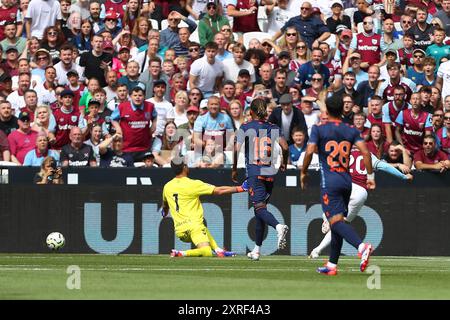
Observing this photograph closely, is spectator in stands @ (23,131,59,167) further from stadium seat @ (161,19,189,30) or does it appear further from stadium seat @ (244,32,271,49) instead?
stadium seat @ (244,32,271,49)

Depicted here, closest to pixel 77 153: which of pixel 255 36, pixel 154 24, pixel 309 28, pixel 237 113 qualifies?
pixel 237 113

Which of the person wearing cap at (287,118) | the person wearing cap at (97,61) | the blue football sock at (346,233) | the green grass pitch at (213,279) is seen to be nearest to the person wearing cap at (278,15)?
the person wearing cap at (97,61)

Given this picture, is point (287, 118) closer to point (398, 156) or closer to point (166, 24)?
point (398, 156)

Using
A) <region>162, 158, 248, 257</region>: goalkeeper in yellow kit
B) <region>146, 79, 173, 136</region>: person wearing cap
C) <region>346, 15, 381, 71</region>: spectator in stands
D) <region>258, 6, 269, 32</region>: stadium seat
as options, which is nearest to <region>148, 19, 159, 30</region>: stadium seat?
<region>258, 6, 269, 32</region>: stadium seat

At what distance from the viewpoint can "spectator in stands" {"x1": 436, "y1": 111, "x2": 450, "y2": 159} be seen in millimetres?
23188

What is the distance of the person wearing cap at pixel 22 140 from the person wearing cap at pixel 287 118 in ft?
13.7

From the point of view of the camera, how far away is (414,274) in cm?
1630

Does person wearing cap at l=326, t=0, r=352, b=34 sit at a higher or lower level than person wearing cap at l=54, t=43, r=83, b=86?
higher

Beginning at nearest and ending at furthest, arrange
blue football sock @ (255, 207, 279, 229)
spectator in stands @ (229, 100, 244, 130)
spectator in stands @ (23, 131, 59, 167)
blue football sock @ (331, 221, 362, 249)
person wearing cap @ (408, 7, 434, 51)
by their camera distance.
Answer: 1. blue football sock @ (331, 221, 362, 249)
2. blue football sock @ (255, 207, 279, 229)
3. spectator in stands @ (23, 131, 59, 167)
4. spectator in stands @ (229, 100, 244, 130)
5. person wearing cap @ (408, 7, 434, 51)

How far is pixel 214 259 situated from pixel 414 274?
3856 millimetres

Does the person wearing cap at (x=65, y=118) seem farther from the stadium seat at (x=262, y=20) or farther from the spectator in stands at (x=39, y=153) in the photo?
the stadium seat at (x=262, y=20)

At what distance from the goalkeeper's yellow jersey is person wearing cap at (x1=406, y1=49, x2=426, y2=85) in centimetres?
770

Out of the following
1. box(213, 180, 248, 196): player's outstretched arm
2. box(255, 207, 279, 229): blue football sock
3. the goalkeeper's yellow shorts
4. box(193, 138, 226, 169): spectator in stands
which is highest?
box(193, 138, 226, 169): spectator in stands

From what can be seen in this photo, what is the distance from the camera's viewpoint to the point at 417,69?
26.0m
